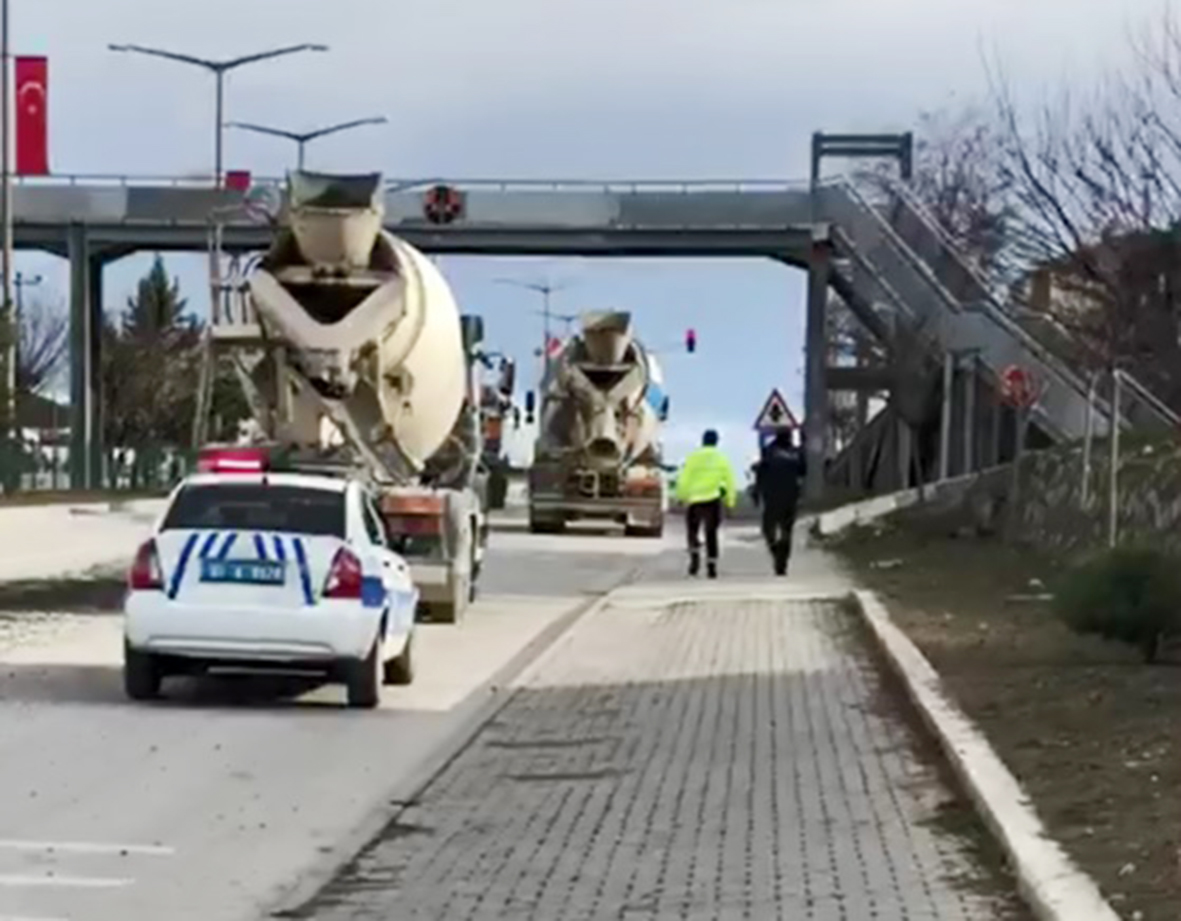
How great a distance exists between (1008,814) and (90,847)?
4000 mm

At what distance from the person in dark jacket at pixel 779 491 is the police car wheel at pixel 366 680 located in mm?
16440

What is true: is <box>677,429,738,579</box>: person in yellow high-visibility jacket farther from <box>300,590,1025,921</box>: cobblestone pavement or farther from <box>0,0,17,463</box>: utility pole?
<box>0,0,17,463</box>: utility pole

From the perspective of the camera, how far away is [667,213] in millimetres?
69000

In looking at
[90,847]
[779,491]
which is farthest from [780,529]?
[90,847]

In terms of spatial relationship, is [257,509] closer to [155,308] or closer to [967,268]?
[967,268]

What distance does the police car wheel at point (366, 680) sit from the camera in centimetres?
1652

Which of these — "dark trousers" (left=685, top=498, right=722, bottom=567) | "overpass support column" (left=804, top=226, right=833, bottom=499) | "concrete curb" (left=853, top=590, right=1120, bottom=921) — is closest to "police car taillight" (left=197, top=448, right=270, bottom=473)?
"concrete curb" (left=853, top=590, right=1120, bottom=921)

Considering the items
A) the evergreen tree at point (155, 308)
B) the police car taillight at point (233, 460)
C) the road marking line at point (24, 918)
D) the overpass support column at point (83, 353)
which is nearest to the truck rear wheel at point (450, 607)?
the police car taillight at point (233, 460)

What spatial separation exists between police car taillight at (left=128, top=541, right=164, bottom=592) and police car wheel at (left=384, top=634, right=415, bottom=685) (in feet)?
7.65

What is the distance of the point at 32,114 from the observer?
2073 inches

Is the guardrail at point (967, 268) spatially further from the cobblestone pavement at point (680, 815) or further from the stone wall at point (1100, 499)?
the cobblestone pavement at point (680, 815)

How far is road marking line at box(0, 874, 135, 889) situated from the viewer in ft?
33.0

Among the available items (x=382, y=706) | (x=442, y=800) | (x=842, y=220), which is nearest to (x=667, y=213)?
(x=842, y=220)

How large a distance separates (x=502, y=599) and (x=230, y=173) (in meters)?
38.0
